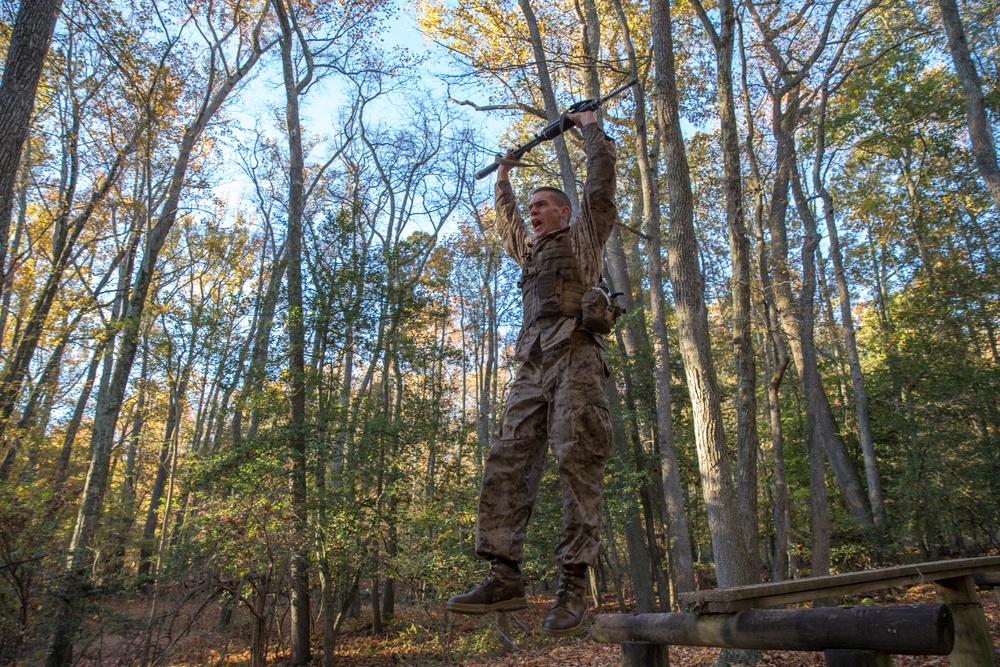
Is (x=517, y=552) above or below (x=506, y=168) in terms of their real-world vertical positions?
below

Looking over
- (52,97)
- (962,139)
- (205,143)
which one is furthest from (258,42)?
(962,139)

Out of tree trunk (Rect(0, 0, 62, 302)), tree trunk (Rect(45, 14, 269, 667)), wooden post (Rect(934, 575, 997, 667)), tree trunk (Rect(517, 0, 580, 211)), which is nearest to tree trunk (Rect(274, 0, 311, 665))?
tree trunk (Rect(45, 14, 269, 667))

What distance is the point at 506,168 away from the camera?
12.3 ft

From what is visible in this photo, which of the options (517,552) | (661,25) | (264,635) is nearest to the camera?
(517,552)

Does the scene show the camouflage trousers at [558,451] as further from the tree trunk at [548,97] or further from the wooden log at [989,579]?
the tree trunk at [548,97]

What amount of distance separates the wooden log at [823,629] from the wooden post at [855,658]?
26 millimetres

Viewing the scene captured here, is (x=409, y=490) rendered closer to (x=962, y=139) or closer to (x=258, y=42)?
(x=258, y=42)

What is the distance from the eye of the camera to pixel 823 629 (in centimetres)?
256

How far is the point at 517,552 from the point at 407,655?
1060cm

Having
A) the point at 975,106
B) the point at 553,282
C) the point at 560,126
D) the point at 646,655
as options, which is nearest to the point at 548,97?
the point at 975,106

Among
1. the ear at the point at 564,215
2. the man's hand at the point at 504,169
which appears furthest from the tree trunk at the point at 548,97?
the ear at the point at 564,215

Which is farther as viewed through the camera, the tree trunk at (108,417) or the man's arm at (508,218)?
the tree trunk at (108,417)

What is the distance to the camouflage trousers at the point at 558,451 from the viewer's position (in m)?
2.81

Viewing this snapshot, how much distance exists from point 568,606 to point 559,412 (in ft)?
2.86
